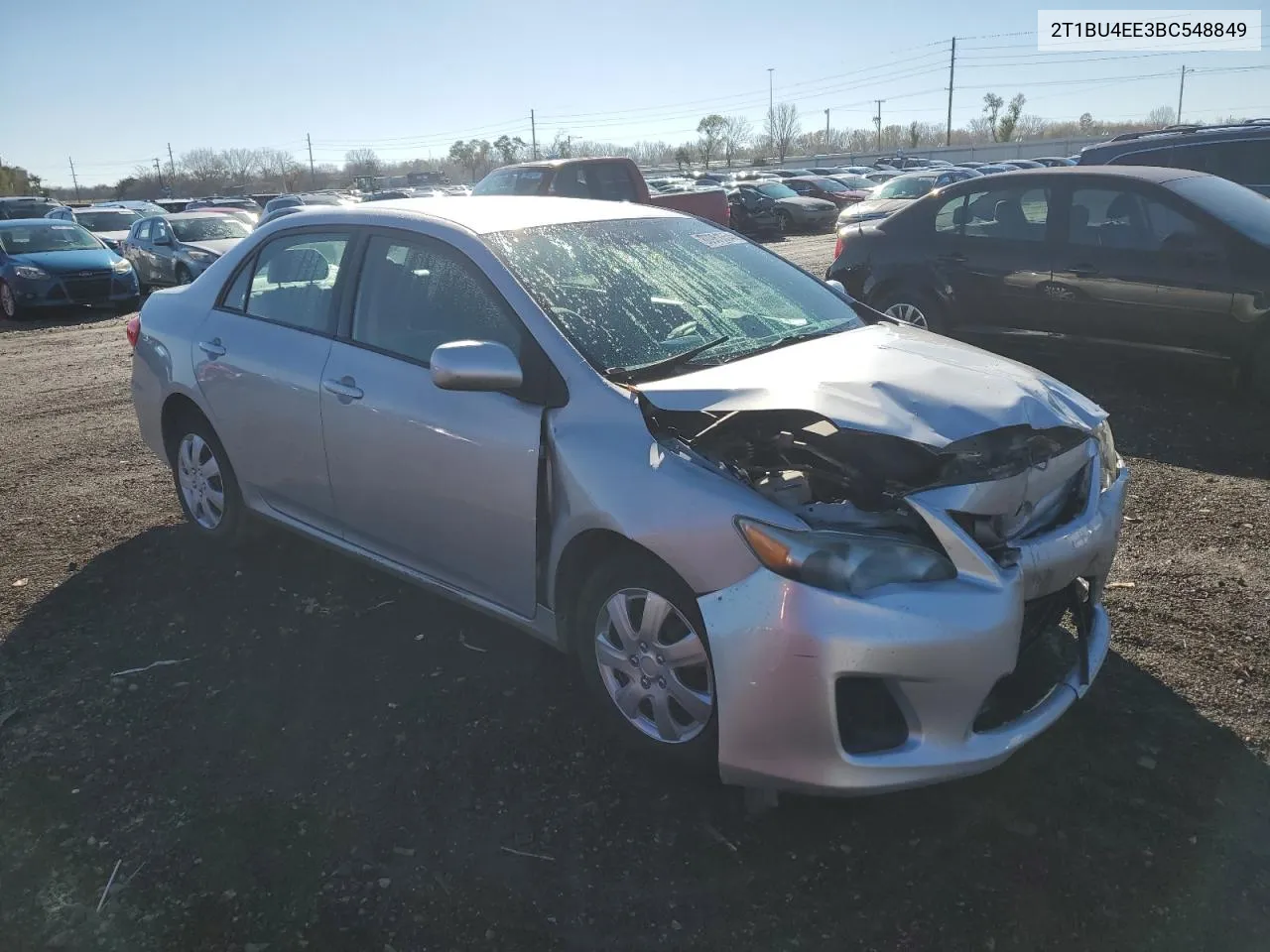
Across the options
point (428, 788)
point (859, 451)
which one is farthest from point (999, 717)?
point (428, 788)

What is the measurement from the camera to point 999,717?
2.62m

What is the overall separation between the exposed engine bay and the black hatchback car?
422cm

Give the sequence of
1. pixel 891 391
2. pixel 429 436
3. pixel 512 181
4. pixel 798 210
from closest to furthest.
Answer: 1. pixel 891 391
2. pixel 429 436
3. pixel 512 181
4. pixel 798 210

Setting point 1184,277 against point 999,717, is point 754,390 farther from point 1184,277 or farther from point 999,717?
point 1184,277

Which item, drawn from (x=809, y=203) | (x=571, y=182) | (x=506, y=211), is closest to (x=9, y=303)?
(x=571, y=182)

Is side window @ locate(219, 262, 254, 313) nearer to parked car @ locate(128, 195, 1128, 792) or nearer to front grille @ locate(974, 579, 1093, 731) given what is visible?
parked car @ locate(128, 195, 1128, 792)

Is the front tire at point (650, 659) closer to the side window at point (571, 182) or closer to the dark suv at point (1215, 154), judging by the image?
the dark suv at point (1215, 154)

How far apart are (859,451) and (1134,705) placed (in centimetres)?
139

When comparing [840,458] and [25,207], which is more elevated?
[25,207]

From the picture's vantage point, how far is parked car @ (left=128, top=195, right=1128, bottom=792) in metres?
2.48

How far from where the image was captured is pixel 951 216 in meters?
7.72

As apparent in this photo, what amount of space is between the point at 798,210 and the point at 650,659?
81.8 ft

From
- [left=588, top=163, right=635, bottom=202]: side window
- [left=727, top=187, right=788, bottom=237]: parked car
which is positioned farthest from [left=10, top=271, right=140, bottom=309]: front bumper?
[left=727, top=187, right=788, bottom=237]: parked car

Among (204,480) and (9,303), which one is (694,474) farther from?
(9,303)
